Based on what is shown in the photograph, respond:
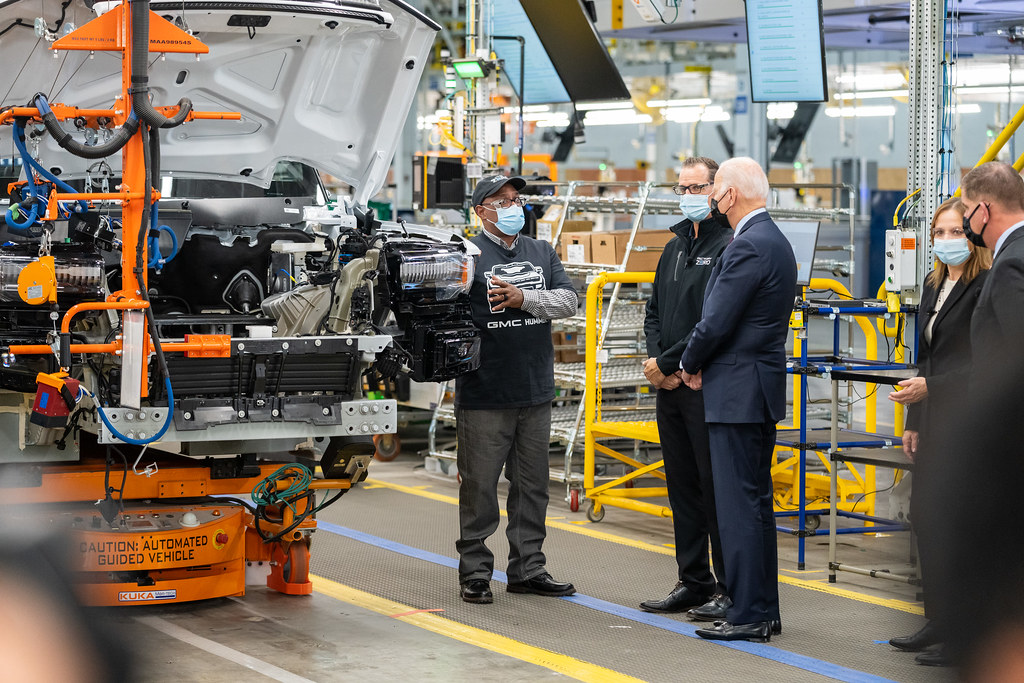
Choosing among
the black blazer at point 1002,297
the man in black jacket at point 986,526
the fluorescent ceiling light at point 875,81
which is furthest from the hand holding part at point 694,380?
the fluorescent ceiling light at point 875,81

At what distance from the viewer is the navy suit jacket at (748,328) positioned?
520 cm

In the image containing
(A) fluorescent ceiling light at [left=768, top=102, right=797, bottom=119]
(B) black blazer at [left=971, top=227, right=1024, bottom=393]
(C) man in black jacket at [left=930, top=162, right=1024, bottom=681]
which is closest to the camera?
(C) man in black jacket at [left=930, top=162, right=1024, bottom=681]

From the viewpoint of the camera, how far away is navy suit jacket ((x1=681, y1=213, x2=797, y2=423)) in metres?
5.20

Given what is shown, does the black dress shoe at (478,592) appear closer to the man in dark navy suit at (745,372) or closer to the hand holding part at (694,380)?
the man in dark navy suit at (745,372)

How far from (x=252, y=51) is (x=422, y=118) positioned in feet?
71.4

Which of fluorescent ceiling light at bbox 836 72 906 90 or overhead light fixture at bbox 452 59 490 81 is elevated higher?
fluorescent ceiling light at bbox 836 72 906 90

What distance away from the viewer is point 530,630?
18.1 ft

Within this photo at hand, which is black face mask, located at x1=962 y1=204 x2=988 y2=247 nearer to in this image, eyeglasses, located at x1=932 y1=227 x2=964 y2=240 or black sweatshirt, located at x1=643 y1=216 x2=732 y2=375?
eyeglasses, located at x1=932 y1=227 x2=964 y2=240

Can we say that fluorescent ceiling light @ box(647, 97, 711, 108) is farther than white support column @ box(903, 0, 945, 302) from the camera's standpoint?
Yes

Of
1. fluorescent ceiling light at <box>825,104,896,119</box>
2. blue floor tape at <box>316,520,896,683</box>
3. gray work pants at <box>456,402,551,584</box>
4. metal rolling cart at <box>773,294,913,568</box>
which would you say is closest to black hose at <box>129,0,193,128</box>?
gray work pants at <box>456,402,551,584</box>

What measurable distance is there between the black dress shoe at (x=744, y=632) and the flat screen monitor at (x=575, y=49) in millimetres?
6004

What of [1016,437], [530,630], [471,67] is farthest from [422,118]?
[1016,437]

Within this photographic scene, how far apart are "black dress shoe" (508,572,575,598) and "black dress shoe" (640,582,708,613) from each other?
421mm

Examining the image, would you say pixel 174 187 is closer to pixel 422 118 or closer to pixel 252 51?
pixel 252 51
